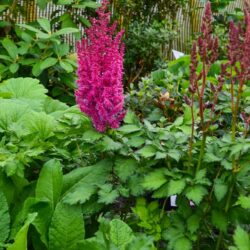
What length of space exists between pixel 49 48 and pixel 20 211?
2484mm

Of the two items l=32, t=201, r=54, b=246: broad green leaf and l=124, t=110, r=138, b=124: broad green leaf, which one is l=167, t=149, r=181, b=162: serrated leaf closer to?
l=124, t=110, r=138, b=124: broad green leaf

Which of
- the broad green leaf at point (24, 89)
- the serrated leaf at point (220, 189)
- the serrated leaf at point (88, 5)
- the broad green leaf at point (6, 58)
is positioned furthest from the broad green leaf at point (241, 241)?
the serrated leaf at point (88, 5)

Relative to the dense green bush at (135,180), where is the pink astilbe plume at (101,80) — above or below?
above

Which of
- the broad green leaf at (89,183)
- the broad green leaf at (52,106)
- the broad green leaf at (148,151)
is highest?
the broad green leaf at (148,151)

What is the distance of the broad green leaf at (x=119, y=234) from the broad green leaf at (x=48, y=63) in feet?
8.20

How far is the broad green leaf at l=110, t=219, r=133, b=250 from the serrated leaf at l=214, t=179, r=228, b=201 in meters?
0.32

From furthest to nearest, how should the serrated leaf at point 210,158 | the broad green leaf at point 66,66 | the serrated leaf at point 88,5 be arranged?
1. the serrated leaf at point 88,5
2. the broad green leaf at point 66,66
3. the serrated leaf at point 210,158

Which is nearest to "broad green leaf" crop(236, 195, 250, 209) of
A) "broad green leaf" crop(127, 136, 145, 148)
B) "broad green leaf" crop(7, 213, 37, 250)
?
"broad green leaf" crop(127, 136, 145, 148)

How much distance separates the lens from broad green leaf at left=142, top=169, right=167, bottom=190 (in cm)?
178

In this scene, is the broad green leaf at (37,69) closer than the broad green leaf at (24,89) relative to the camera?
No

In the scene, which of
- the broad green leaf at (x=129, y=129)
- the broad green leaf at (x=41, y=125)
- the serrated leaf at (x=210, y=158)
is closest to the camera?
the serrated leaf at (x=210, y=158)

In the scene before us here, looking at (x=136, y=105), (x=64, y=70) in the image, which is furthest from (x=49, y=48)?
(x=136, y=105)

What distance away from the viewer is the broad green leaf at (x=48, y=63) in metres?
4.15

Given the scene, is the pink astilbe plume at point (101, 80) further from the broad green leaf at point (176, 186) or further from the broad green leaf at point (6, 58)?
the broad green leaf at point (6, 58)
